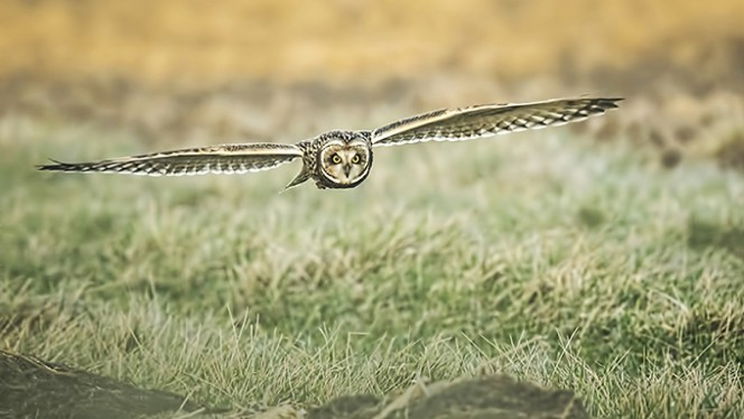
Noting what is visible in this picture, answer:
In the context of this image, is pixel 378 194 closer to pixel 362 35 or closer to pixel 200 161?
pixel 362 35

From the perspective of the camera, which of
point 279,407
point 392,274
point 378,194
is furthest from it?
point 378,194

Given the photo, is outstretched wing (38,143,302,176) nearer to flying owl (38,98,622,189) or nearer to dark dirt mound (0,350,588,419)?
flying owl (38,98,622,189)

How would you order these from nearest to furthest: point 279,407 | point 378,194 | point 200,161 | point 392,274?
point 279,407, point 200,161, point 392,274, point 378,194

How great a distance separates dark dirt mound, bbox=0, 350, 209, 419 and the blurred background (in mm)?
990

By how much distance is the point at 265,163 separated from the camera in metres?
1.87

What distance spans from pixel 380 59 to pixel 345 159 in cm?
88

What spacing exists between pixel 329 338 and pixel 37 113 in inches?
42.3

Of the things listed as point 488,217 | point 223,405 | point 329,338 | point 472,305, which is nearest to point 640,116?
point 488,217

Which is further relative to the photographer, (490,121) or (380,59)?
(380,59)

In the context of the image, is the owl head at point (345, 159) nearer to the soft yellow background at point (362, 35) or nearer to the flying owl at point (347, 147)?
the flying owl at point (347, 147)

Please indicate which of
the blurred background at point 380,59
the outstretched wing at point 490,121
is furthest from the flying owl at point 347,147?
the blurred background at point 380,59

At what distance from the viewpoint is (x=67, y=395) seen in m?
1.74

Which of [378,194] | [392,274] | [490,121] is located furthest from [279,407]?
[378,194]

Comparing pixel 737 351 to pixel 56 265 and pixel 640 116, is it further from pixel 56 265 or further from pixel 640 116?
pixel 56 265
